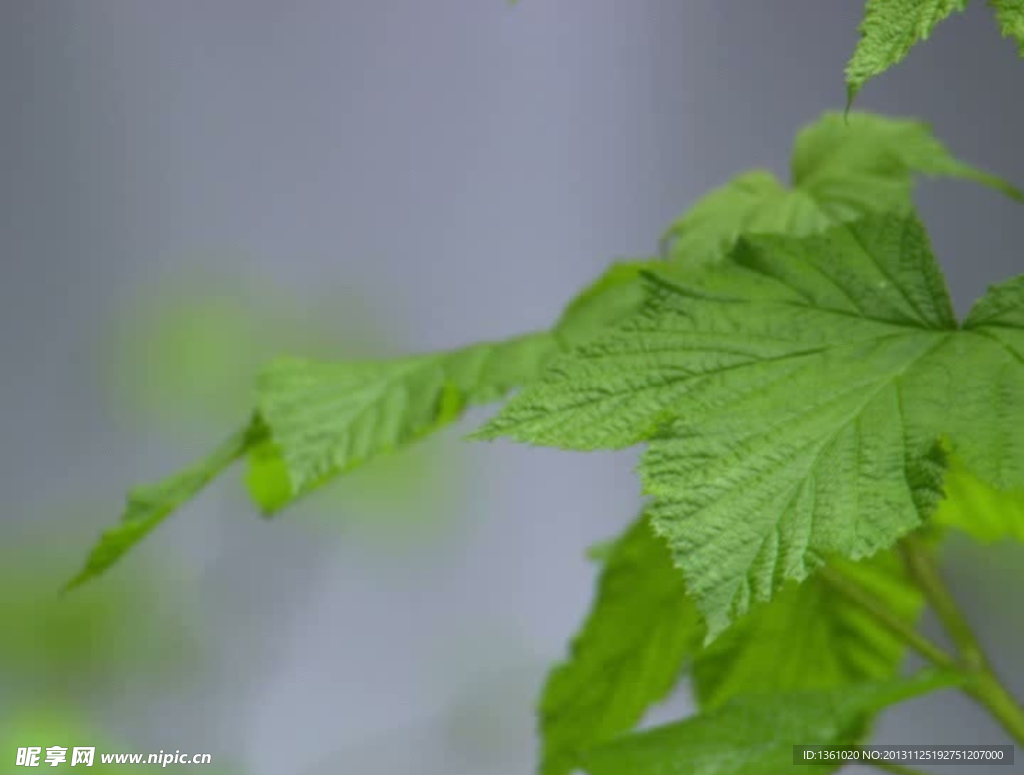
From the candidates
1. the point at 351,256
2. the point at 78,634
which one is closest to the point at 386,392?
the point at 78,634

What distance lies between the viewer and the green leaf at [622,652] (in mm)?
642

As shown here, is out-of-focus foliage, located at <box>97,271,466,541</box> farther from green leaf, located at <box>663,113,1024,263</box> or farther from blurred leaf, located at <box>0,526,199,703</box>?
green leaf, located at <box>663,113,1024,263</box>

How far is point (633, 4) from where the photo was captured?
76.3 inches

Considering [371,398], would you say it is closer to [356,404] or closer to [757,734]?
[356,404]

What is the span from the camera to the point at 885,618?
599 mm

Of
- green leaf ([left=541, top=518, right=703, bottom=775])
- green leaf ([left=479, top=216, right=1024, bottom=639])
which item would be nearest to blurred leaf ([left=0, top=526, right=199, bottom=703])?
green leaf ([left=541, top=518, right=703, bottom=775])

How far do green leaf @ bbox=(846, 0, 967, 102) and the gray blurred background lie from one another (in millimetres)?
1316

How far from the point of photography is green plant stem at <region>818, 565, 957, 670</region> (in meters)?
0.59

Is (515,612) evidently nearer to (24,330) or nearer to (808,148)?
(24,330)

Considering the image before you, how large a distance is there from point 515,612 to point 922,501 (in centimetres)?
162

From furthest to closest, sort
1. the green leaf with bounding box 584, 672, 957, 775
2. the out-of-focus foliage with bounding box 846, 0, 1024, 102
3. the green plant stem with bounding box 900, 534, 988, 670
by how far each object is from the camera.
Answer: the green plant stem with bounding box 900, 534, 988, 670 < the green leaf with bounding box 584, 672, 957, 775 < the out-of-focus foliage with bounding box 846, 0, 1024, 102

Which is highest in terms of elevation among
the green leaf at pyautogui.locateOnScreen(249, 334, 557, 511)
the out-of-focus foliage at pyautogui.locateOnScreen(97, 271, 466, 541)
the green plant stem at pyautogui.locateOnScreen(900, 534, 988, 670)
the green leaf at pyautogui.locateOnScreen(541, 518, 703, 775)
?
the out-of-focus foliage at pyautogui.locateOnScreen(97, 271, 466, 541)

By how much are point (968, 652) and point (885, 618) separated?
0.13 feet

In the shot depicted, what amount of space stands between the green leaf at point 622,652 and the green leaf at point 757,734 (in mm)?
126
